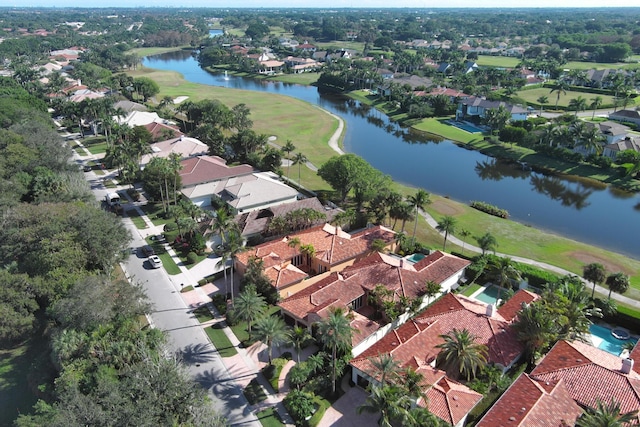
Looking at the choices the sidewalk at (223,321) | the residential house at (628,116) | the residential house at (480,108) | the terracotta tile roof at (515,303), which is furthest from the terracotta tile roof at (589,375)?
the residential house at (628,116)

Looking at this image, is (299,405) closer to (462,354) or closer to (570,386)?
(462,354)

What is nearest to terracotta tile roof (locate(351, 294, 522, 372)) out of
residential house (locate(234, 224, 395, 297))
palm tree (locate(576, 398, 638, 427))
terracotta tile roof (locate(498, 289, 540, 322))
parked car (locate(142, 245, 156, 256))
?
terracotta tile roof (locate(498, 289, 540, 322))

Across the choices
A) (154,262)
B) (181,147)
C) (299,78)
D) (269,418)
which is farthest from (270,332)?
(299,78)

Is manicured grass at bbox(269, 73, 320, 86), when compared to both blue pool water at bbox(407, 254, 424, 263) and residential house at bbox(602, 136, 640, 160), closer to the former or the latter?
residential house at bbox(602, 136, 640, 160)

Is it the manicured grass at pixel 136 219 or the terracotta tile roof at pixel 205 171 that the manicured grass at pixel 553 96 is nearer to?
the terracotta tile roof at pixel 205 171

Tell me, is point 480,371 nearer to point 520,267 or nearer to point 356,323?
point 356,323
